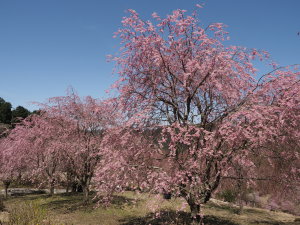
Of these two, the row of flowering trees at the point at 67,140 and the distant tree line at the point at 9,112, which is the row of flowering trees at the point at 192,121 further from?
the distant tree line at the point at 9,112

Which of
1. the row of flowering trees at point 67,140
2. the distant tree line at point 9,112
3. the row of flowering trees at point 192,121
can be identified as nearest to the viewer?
the row of flowering trees at point 192,121

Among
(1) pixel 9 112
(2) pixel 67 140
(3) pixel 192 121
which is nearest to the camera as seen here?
(3) pixel 192 121

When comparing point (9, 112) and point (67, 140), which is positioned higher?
point (9, 112)

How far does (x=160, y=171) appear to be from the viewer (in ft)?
35.4

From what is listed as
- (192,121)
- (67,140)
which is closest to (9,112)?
(67,140)

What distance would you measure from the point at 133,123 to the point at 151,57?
2944 millimetres

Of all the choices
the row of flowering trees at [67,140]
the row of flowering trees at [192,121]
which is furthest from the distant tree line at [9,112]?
the row of flowering trees at [192,121]

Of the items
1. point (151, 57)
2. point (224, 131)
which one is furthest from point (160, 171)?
point (151, 57)

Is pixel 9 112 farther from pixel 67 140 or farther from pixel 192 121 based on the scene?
pixel 192 121

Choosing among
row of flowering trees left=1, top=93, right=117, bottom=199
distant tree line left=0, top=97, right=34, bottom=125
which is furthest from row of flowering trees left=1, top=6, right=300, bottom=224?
distant tree line left=0, top=97, right=34, bottom=125

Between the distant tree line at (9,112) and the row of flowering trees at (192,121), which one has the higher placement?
the distant tree line at (9,112)

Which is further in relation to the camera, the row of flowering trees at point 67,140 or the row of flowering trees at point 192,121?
the row of flowering trees at point 67,140

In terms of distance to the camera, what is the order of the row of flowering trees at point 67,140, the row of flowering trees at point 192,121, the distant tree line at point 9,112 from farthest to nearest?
the distant tree line at point 9,112
the row of flowering trees at point 67,140
the row of flowering trees at point 192,121

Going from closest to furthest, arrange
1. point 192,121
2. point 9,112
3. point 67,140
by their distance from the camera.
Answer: point 192,121, point 67,140, point 9,112
